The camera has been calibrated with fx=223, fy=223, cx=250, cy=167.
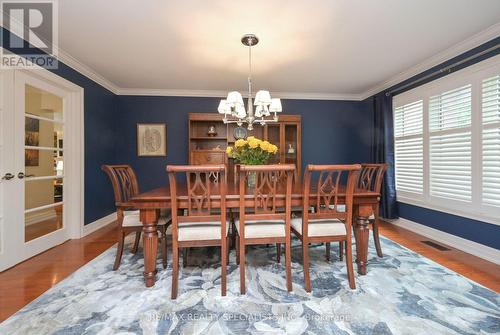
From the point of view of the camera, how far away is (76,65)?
2955mm

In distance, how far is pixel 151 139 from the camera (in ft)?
13.8

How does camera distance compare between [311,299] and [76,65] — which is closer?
[311,299]

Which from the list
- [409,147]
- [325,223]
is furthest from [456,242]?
[325,223]

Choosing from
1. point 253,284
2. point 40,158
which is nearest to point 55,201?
point 40,158

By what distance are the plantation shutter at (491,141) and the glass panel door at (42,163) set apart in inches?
191

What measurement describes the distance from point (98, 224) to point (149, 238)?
7.85 feet

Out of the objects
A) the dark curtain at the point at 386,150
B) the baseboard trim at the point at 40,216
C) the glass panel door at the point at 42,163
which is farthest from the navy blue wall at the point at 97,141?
the dark curtain at the point at 386,150

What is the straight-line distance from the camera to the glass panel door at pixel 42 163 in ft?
7.93

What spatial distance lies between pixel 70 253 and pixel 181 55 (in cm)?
266

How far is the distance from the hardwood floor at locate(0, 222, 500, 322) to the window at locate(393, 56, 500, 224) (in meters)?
0.53

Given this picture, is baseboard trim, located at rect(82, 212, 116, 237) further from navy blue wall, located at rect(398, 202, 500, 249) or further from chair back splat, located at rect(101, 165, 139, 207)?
navy blue wall, located at rect(398, 202, 500, 249)

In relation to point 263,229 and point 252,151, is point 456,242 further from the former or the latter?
point 252,151

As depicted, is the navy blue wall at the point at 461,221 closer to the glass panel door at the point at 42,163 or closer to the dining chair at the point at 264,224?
the dining chair at the point at 264,224

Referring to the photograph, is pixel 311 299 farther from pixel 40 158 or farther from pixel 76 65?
pixel 76 65
